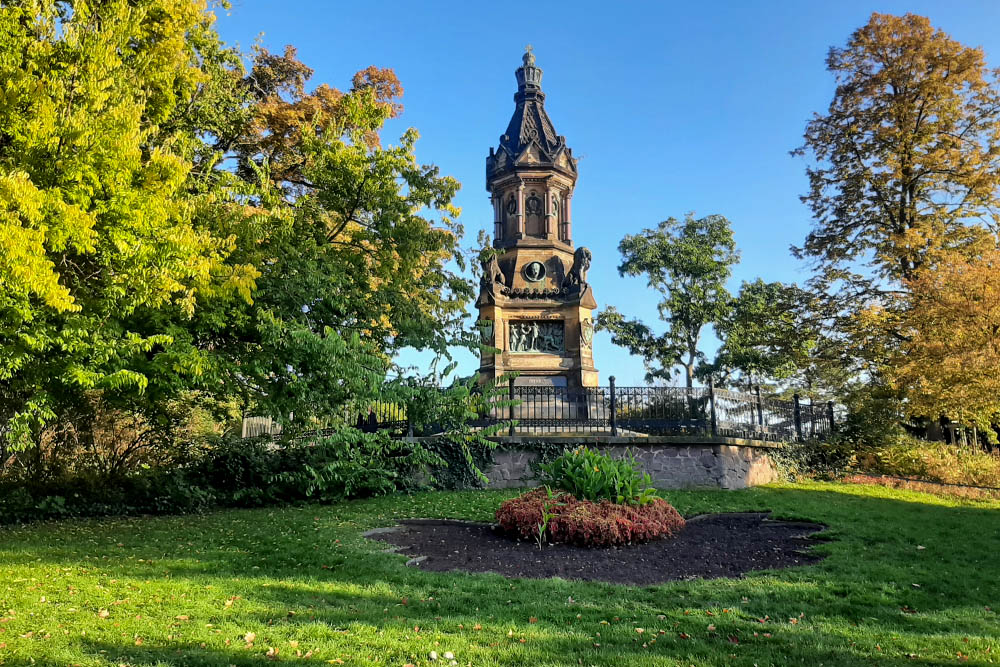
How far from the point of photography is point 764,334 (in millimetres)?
27172

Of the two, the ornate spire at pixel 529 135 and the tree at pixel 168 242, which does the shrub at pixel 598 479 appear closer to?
the tree at pixel 168 242

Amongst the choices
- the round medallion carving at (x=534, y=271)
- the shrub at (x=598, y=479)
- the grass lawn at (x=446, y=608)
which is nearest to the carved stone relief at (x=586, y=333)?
the round medallion carving at (x=534, y=271)

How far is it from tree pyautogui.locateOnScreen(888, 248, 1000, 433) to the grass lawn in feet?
22.3

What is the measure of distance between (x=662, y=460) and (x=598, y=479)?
21.0ft

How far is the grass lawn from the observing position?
4.27 metres

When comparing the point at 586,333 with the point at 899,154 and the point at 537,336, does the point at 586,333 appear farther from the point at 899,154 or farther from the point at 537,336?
the point at 899,154

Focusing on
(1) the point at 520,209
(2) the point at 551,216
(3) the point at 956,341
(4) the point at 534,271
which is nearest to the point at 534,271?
(4) the point at 534,271

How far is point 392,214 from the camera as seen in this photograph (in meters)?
10.5

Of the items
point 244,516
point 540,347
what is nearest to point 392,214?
point 244,516

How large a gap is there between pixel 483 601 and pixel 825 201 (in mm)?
24561

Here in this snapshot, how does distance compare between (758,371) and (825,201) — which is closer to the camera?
(825,201)

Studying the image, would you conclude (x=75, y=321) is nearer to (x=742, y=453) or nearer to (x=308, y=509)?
(x=308, y=509)

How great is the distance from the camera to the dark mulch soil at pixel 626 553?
7145 millimetres

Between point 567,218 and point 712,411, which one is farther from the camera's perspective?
point 567,218
